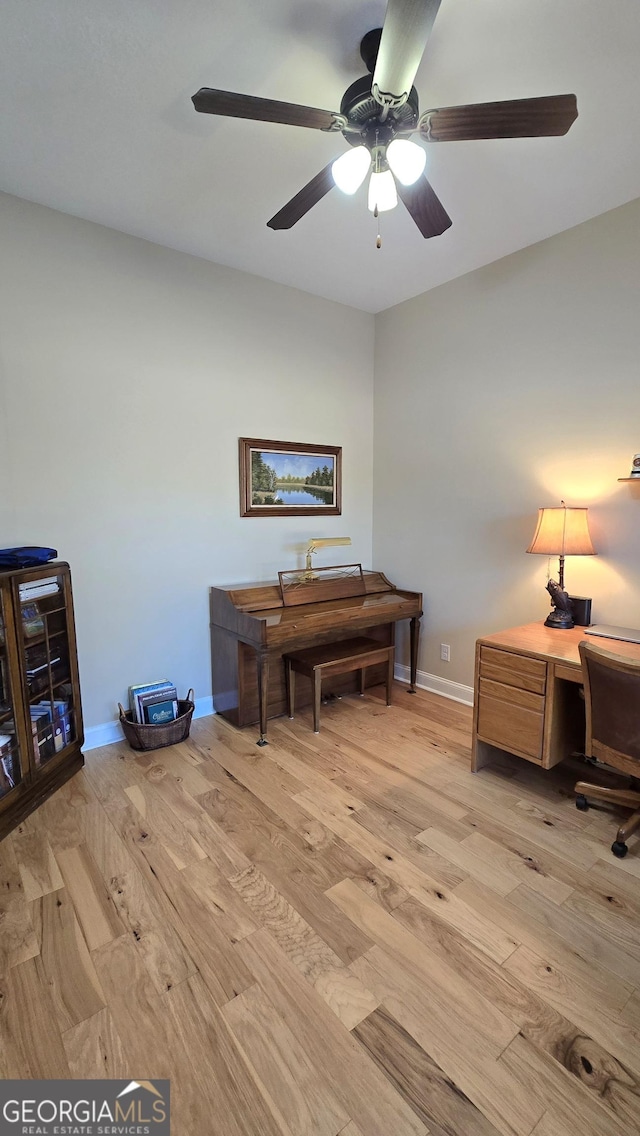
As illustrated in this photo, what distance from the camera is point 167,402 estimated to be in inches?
110

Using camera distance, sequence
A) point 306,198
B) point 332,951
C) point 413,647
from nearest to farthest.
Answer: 1. point 332,951
2. point 306,198
3. point 413,647

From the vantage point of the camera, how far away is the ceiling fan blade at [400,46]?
1053 millimetres

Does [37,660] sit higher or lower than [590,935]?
higher

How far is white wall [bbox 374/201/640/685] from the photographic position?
7.84 feet

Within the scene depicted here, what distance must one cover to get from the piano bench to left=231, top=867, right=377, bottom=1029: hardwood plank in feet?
3.91

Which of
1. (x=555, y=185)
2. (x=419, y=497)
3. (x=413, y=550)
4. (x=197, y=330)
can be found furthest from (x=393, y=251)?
(x=413, y=550)

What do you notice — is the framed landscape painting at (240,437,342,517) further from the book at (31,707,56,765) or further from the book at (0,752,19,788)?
the book at (0,752,19,788)

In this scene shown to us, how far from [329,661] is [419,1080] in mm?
1872

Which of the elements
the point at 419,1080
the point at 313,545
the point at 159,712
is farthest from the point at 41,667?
the point at 419,1080

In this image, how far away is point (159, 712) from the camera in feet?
9.02

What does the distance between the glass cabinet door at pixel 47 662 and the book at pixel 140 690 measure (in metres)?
0.35

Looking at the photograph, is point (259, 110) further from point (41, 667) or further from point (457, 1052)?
point (457, 1052)

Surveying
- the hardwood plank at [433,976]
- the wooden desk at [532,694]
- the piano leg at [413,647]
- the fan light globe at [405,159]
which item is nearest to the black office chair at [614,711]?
the wooden desk at [532,694]

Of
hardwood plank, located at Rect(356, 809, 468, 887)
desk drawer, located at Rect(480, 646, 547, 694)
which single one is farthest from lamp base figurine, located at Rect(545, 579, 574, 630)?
hardwood plank, located at Rect(356, 809, 468, 887)
